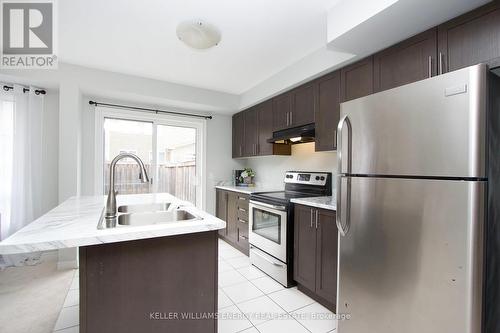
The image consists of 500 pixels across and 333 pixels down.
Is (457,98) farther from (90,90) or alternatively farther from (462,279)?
(90,90)

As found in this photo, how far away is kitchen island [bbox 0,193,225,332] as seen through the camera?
115 centimetres

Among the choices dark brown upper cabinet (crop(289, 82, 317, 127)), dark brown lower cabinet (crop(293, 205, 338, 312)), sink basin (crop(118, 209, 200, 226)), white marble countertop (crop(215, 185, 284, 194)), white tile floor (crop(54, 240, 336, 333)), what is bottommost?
white tile floor (crop(54, 240, 336, 333))

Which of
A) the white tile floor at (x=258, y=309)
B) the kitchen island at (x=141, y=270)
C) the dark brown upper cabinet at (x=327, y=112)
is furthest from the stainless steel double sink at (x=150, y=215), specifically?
the dark brown upper cabinet at (x=327, y=112)

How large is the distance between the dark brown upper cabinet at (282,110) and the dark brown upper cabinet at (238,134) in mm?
954

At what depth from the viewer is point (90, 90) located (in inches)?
123

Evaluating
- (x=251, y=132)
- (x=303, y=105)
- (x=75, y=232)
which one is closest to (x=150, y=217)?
(x=75, y=232)

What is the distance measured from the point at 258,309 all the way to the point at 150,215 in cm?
126

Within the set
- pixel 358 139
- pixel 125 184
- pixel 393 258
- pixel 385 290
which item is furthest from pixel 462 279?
pixel 125 184

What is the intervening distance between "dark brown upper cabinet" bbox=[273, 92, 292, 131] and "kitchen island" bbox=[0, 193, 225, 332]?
2019 mm

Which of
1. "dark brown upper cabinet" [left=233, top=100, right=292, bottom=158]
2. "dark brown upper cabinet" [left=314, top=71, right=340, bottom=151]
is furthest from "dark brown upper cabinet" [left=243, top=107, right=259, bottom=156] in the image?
"dark brown upper cabinet" [left=314, top=71, right=340, bottom=151]

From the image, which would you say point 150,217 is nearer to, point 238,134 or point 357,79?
point 357,79

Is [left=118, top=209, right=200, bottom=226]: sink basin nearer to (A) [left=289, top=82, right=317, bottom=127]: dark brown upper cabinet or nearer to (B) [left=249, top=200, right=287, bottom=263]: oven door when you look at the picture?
(B) [left=249, top=200, right=287, bottom=263]: oven door

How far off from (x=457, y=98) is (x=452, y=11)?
0.82 meters

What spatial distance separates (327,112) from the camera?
2465 mm
